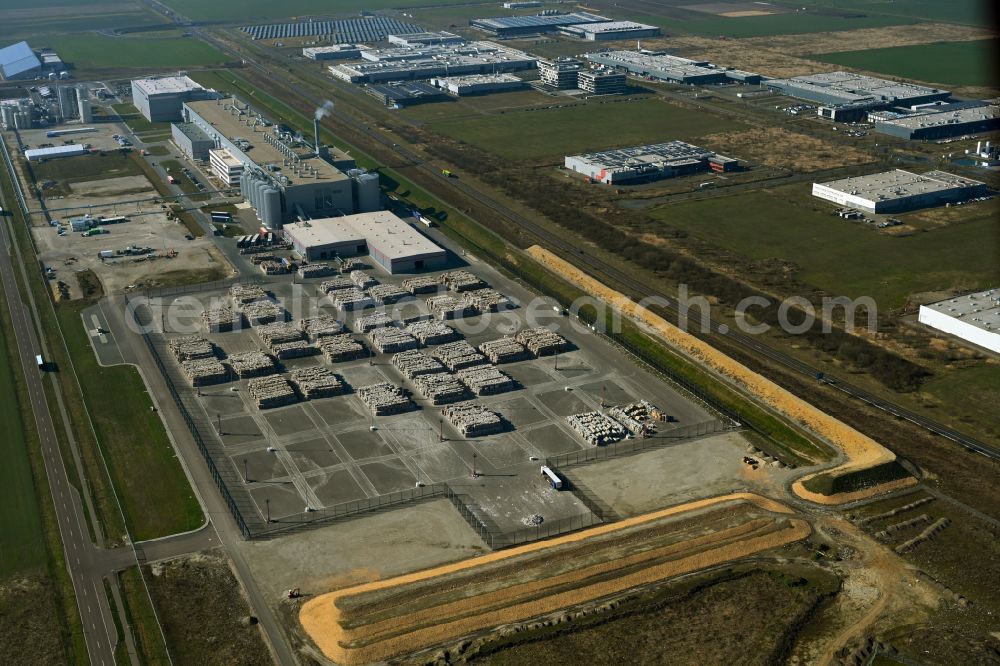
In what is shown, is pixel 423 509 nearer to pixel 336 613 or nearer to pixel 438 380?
pixel 336 613

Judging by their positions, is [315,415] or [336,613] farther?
[315,415]

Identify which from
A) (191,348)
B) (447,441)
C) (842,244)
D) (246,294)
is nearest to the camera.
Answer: (447,441)

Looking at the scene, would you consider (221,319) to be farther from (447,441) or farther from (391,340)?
(447,441)

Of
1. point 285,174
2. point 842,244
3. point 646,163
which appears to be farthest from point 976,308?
point 285,174

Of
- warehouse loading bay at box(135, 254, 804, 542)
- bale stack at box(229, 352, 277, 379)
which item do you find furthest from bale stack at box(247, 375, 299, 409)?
bale stack at box(229, 352, 277, 379)

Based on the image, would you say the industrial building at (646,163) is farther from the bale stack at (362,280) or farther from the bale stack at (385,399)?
the bale stack at (385,399)

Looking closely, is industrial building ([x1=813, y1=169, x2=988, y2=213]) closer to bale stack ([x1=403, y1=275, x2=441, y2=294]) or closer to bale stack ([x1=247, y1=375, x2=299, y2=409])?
bale stack ([x1=403, y1=275, x2=441, y2=294])

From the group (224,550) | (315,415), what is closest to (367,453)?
(315,415)

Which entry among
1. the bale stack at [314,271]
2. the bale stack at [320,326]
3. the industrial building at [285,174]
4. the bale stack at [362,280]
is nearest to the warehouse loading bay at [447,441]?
the bale stack at [320,326]
